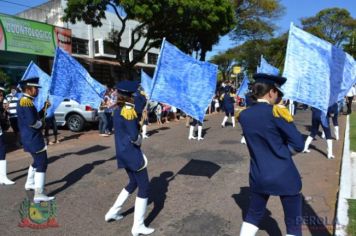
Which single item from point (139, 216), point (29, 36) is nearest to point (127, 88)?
point (139, 216)

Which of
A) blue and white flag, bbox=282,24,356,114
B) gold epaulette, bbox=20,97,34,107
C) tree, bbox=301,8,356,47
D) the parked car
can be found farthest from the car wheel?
tree, bbox=301,8,356,47

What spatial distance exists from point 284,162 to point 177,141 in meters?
8.64

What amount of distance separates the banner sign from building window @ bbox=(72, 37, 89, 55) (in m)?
2.92

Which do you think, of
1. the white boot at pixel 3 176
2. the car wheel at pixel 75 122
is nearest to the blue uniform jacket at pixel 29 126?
the white boot at pixel 3 176

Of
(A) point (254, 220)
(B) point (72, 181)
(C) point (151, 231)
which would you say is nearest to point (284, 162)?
(A) point (254, 220)

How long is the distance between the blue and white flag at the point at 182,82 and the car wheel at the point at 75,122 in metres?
8.65

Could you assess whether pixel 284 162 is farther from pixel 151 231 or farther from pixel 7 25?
pixel 7 25

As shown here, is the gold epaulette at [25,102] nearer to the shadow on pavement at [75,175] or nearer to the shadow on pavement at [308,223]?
the shadow on pavement at [75,175]

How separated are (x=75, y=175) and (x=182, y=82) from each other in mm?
2954

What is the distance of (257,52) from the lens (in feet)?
153

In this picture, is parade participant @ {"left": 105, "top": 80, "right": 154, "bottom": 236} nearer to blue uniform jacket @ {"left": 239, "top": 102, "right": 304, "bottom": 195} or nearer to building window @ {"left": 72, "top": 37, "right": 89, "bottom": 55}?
blue uniform jacket @ {"left": 239, "top": 102, "right": 304, "bottom": 195}

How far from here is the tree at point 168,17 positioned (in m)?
19.3

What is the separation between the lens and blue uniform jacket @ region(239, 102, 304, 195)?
3.40 metres

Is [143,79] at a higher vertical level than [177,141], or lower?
higher
